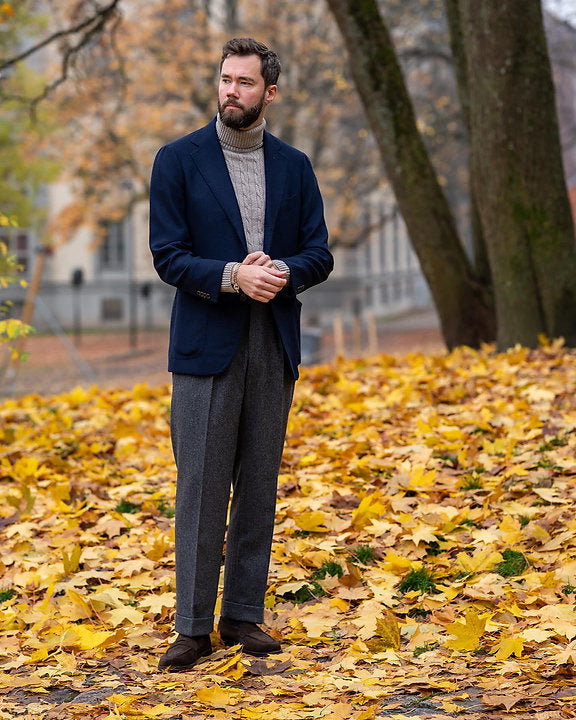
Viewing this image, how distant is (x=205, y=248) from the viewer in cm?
389

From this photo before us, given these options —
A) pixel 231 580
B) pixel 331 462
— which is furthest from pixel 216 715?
pixel 331 462

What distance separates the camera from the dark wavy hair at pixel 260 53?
3.79 metres

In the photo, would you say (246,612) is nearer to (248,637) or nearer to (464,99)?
(248,637)

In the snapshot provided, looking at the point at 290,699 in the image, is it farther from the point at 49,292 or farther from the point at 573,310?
the point at 49,292

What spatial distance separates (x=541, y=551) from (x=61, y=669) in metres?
2.03

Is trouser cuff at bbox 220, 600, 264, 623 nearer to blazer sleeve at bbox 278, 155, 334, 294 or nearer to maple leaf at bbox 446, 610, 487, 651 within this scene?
maple leaf at bbox 446, 610, 487, 651

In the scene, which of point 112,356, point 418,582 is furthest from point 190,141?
point 112,356

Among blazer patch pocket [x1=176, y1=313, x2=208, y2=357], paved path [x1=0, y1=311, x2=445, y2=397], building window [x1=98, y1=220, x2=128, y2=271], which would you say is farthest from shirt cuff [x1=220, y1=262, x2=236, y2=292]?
building window [x1=98, y1=220, x2=128, y2=271]

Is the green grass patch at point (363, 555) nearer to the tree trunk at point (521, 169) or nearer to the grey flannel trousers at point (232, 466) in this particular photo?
the grey flannel trousers at point (232, 466)

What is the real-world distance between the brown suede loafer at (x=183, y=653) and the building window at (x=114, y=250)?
37545 millimetres

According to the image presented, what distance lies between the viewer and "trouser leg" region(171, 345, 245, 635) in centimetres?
389

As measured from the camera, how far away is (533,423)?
6.28 meters

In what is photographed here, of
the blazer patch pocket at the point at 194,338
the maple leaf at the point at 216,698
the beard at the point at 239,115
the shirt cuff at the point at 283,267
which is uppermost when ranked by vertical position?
the beard at the point at 239,115

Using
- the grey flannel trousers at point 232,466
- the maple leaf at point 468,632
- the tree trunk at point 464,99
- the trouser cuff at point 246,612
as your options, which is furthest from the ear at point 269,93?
the tree trunk at point 464,99
